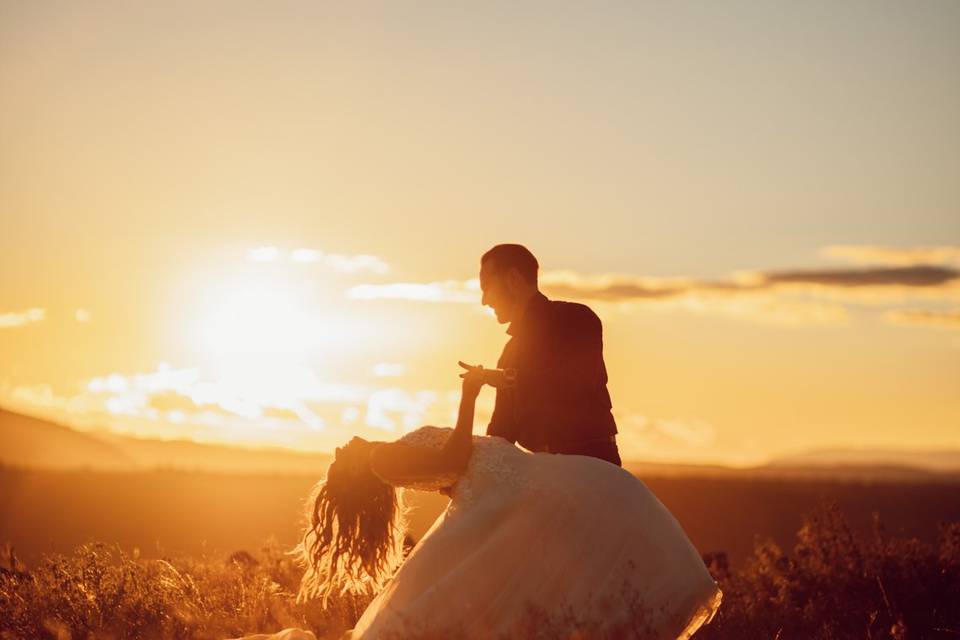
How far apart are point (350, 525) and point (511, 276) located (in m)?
1.89

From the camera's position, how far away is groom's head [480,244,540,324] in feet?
27.2

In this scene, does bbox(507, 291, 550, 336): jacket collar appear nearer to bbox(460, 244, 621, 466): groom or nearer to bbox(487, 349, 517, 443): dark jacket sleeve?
bbox(460, 244, 621, 466): groom

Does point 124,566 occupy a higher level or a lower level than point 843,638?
higher

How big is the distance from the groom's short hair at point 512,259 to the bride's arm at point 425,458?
905mm

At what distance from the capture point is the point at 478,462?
27.0ft

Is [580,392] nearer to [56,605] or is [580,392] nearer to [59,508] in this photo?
[56,605]

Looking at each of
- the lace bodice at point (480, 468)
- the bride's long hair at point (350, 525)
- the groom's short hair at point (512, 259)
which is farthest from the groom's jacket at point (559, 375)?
the bride's long hair at point (350, 525)

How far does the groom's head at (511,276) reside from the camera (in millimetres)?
8289

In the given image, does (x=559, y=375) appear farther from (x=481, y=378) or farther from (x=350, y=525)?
(x=350, y=525)

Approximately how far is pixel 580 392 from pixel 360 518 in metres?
1.65

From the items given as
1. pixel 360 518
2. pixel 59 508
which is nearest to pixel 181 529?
pixel 59 508

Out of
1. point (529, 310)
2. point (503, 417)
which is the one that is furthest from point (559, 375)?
point (503, 417)

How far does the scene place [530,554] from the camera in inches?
313

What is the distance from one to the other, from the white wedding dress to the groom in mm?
246
